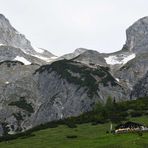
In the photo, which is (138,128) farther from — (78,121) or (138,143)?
(78,121)

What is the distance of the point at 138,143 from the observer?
325 ft

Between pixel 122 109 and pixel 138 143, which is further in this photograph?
pixel 122 109

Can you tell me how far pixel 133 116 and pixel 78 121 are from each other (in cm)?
2195

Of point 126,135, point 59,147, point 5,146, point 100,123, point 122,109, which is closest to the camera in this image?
point 59,147

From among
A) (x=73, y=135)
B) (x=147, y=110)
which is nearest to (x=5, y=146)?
(x=73, y=135)

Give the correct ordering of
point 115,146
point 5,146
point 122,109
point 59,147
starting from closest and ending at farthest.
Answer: point 115,146 < point 59,147 < point 5,146 < point 122,109

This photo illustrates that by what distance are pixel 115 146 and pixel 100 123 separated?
7200 cm

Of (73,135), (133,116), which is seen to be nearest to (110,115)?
(133,116)

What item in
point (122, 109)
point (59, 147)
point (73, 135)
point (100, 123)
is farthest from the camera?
point (122, 109)

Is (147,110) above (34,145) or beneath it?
above

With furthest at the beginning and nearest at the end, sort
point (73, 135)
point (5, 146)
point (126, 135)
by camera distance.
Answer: point (73, 135), point (5, 146), point (126, 135)

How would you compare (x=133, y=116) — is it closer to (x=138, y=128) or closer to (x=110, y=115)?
(x=110, y=115)

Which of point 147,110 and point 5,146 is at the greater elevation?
point 147,110

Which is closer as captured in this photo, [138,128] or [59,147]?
[59,147]
